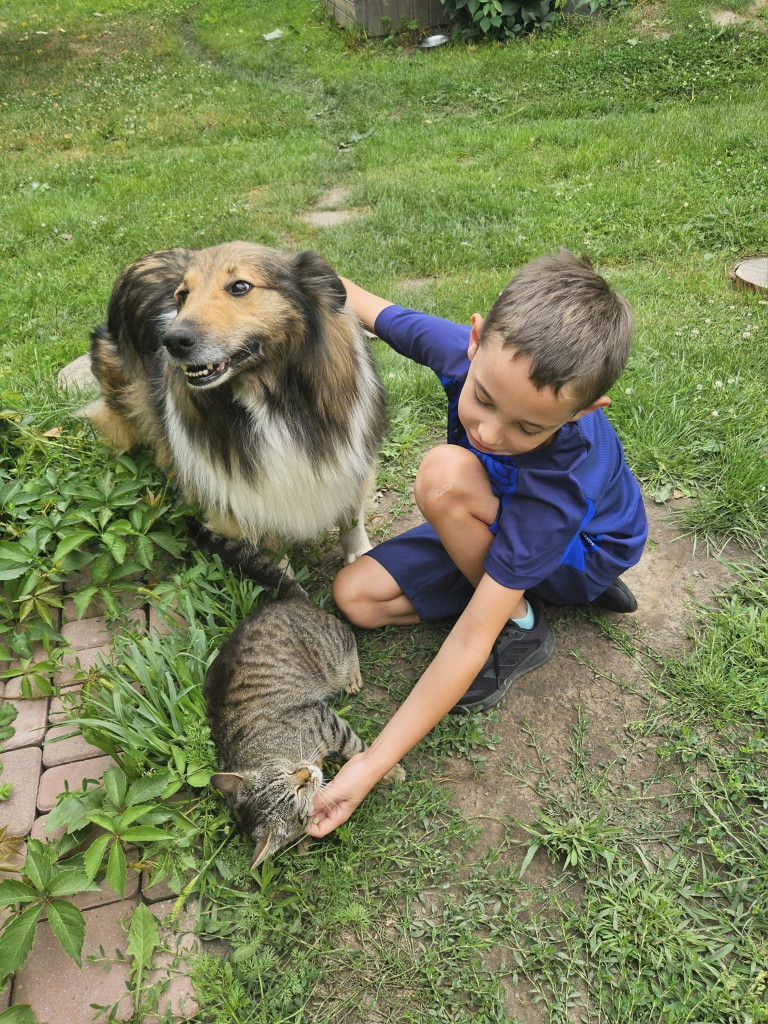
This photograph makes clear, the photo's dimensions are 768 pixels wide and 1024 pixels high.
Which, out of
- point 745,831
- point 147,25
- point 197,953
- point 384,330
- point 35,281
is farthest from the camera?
point 147,25

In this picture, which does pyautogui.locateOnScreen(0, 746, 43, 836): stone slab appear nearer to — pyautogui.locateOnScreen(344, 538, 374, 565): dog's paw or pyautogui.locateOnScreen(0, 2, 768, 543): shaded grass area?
pyautogui.locateOnScreen(344, 538, 374, 565): dog's paw

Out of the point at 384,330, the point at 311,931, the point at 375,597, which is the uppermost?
the point at 384,330

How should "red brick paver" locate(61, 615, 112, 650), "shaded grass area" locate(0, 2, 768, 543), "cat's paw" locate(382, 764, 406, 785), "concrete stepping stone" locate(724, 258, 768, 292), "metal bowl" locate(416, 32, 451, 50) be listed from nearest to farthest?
"cat's paw" locate(382, 764, 406, 785) < "red brick paver" locate(61, 615, 112, 650) < "shaded grass area" locate(0, 2, 768, 543) < "concrete stepping stone" locate(724, 258, 768, 292) < "metal bowl" locate(416, 32, 451, 50)

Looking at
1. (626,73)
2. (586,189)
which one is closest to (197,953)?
(586,189)

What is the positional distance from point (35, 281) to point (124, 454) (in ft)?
9.80

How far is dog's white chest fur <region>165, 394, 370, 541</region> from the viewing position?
8.61 ft

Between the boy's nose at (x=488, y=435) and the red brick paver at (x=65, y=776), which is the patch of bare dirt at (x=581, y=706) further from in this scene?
the red brick paver at (x=65, y=776)

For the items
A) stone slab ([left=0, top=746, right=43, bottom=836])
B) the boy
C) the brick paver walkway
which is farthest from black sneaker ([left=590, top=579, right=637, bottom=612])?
stone slab ([left=0, top=746, right=43, bottom=836])

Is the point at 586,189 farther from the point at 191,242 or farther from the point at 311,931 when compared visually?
the point at 311,931

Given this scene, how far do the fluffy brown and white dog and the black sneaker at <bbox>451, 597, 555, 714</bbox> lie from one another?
0.86 meters

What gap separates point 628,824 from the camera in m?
2.19

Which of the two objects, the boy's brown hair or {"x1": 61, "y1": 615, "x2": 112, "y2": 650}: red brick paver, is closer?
the boy's brown hair

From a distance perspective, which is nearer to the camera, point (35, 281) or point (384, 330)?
point (384, 330)

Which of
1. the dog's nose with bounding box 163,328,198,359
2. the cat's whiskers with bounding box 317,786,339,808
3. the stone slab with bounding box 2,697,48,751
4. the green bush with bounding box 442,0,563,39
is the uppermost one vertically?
the green bush with bounding box 442,0,563,39
